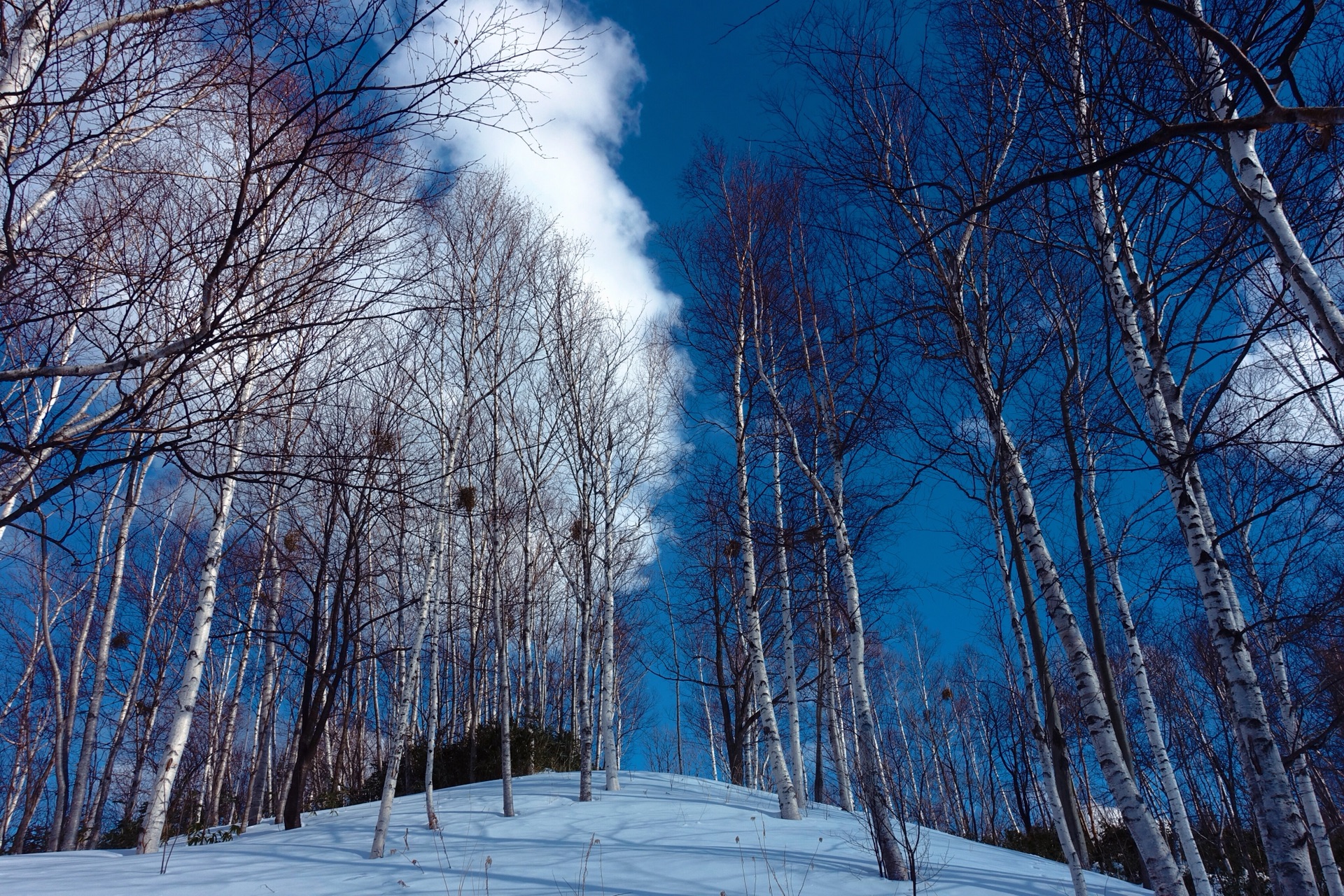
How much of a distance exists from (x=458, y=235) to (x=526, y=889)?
806 centimetres

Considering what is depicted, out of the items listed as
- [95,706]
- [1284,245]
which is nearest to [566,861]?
[1284,245]

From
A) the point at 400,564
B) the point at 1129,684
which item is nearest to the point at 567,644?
the point at 400,564

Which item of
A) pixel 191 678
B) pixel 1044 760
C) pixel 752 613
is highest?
pixel 752 613

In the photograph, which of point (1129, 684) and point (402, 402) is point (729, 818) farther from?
point (1129, 684)

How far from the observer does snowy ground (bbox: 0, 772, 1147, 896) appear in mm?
5219

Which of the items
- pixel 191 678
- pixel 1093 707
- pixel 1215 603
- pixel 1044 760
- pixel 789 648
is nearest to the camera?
pixel 1215 603

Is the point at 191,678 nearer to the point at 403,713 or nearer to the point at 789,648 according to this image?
the point at 403,713

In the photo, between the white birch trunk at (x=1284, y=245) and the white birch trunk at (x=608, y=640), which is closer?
the white birch trunk at (x=1284, y=245)

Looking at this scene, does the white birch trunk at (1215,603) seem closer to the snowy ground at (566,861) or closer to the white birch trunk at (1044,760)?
the white birch trunk at (1044,760)

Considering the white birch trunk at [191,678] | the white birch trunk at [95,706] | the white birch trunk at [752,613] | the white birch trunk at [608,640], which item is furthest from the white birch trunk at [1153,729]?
the white birch trunk at [95,706]

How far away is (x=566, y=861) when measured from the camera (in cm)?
600

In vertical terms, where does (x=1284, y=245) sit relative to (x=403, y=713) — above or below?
above

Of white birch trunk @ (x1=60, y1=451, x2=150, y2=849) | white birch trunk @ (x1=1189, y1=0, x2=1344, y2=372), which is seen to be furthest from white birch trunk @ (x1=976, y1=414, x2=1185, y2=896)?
white birch trunk @ (x1=60, y1=451, x2=150, y2=849)

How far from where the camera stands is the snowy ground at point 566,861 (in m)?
5.22
